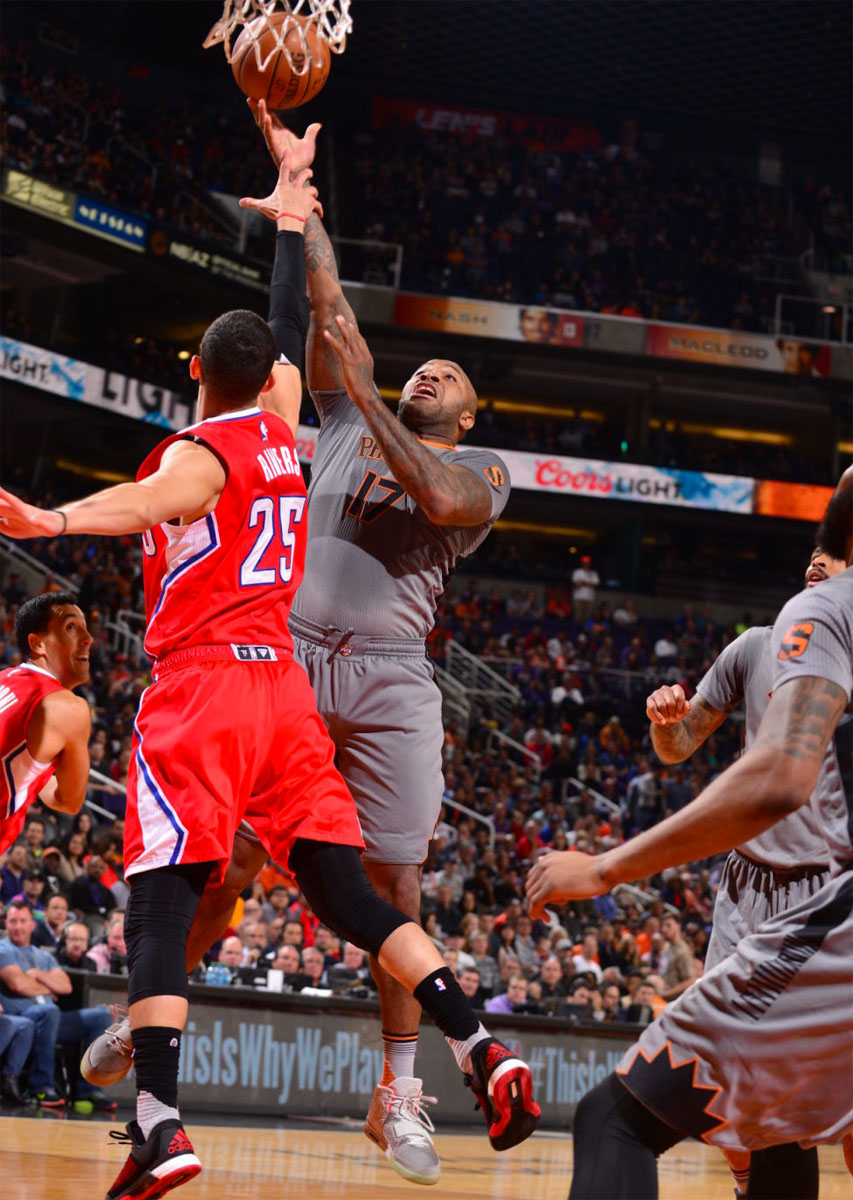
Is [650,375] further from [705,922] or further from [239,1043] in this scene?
[239,1043]

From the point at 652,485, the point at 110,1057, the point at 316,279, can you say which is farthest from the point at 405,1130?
the point at 652,485

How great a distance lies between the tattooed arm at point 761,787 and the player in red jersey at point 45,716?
97.4 inches

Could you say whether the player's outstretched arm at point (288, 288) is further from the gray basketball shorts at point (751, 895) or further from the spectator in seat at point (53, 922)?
the spectator in seat at point (53, 922)

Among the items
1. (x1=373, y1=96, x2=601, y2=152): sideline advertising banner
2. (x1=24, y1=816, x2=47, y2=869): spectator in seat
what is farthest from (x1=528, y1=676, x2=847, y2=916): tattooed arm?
(x1=373, y1=96, x2=601, y2=152): sideline advertising banner

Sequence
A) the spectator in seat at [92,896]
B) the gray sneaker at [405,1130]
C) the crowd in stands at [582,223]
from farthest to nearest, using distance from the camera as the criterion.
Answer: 1. the crowd in stands at [582,223]
2. the spectator in seat at [92,896]
3. the gray sneaker at [405,1130]

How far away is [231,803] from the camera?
398 cm

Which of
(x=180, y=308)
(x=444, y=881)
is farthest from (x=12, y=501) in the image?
(x=180, y=308)

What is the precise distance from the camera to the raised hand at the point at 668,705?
14.4 feet

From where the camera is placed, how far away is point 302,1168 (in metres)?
6.58

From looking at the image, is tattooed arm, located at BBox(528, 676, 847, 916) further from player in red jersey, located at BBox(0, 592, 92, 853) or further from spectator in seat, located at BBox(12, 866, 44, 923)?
spectator in seat, located at BBox(12, 866, 44, 923)

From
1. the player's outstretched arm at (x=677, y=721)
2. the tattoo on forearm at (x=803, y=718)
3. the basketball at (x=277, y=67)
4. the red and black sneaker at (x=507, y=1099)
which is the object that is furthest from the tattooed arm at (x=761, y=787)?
the basketball at (x=277, y=67)

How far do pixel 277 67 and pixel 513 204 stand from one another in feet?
97.8

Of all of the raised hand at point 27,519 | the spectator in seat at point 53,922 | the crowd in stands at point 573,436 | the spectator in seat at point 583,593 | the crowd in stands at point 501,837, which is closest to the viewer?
the raised hand at point 27,519

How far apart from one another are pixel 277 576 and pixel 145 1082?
58.3 inches
